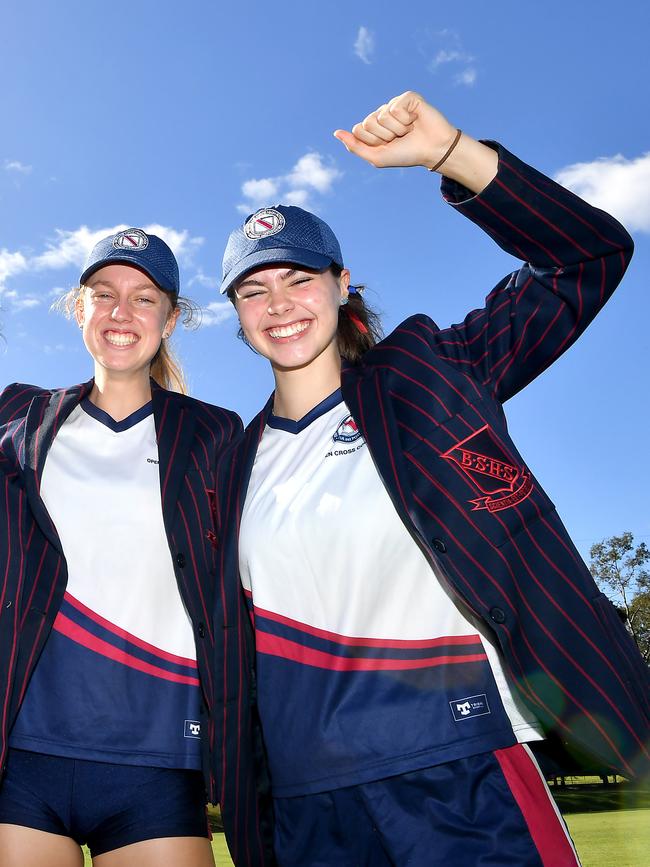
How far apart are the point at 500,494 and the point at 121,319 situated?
196 cm

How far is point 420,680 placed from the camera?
243 centimetres

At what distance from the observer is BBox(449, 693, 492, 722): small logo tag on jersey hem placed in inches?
93.3

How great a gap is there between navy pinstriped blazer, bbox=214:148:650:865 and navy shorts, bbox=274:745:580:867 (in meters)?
0.19

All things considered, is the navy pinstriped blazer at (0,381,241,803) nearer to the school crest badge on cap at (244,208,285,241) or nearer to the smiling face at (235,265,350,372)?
the smiling face at (235,265,350,372)

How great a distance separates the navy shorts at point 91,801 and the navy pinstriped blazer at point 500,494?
35cm

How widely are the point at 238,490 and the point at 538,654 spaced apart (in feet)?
3.96

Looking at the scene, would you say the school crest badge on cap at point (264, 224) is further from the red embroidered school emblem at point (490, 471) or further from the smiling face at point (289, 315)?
the red embroidered school emblem at point (490, 471)

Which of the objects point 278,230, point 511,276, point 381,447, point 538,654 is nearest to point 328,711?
point 538,654

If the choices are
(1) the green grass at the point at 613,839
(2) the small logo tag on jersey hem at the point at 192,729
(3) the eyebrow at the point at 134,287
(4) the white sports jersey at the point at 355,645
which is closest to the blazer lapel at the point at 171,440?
(3) the eyebrow at the point at 134,287

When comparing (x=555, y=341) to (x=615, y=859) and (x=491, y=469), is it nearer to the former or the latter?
(x=491, y=469)

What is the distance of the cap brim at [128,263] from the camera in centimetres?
369

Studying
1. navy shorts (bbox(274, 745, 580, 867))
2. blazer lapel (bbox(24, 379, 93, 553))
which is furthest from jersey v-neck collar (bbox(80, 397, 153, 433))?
navy shorts (bbox(274, 745, 580, 867))

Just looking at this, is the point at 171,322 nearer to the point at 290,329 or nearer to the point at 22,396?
the point at 22,396

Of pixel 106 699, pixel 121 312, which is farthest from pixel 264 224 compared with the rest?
pixel 106 699
